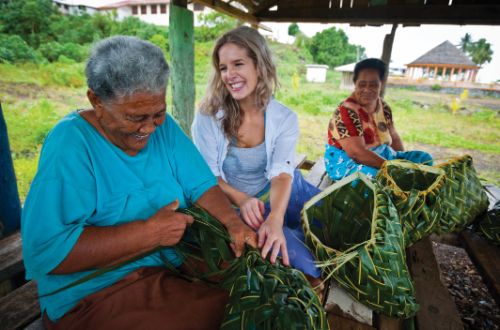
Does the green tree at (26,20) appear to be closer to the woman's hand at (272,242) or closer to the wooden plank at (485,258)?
the woman's hand at (272,242)

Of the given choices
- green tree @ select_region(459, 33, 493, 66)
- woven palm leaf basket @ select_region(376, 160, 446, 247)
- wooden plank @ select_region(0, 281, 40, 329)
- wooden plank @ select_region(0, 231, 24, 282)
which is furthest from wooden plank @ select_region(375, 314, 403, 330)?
green tree @ select_region(459, 33, 493, 66)

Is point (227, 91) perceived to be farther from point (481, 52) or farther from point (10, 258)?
point (481, 52)

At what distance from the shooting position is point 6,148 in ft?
6.39

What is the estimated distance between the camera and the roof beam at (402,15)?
3.56m

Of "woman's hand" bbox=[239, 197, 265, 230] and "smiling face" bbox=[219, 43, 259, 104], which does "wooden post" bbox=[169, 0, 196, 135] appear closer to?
"smiling face" bbox=[219, 43, 259, 104]

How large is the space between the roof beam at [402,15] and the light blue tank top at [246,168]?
9.85 feet

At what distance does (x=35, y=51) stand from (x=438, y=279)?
13191mm

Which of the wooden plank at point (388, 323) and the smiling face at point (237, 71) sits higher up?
the smiling face at point (237, 71)

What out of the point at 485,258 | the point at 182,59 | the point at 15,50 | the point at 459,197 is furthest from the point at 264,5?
the point at 15,50

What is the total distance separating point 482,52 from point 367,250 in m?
55.8

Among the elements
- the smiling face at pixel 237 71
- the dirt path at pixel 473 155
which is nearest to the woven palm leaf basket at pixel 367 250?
the smiling face at pixel 237 71

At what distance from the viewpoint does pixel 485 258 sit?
2098 millimetres

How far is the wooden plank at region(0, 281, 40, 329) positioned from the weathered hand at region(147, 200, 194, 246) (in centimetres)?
82

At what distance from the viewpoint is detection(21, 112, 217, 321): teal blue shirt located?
3.56ft
